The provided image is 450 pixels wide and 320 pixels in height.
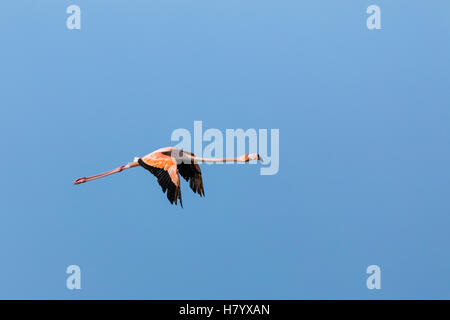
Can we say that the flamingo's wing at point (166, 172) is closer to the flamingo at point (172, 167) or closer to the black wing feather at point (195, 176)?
the flamingo at point (172, 167)

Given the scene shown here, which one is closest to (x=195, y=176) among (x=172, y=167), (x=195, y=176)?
(x=195, y=176)

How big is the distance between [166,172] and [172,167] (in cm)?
18

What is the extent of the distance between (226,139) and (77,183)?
407 centimetres

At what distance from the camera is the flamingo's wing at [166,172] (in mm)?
17125

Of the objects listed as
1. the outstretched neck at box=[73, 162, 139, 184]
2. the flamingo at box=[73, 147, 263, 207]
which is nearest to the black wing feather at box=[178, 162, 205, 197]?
the flamingo at box=[73, 147, 263, 207]

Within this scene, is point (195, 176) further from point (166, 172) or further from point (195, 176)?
point (166, 172)

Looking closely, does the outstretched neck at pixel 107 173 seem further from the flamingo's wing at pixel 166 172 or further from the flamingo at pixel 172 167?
the flamingo's wing at pixel 166 172

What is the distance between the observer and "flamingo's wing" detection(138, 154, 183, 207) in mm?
17125

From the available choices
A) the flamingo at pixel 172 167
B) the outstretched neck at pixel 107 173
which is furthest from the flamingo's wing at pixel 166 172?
the outstretched neck at pixel 107 173

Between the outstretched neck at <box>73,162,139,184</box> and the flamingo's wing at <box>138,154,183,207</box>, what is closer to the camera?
the flamingo's wing at <box>138,154,183,207</box>

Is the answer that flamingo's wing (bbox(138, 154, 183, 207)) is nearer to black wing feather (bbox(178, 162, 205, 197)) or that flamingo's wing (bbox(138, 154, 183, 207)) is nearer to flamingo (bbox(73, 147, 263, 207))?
flamingo (bbox(73, 147, 263, 207))

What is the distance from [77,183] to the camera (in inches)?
800

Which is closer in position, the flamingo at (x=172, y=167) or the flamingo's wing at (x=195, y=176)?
the flamingo at (x=172, y=167)
